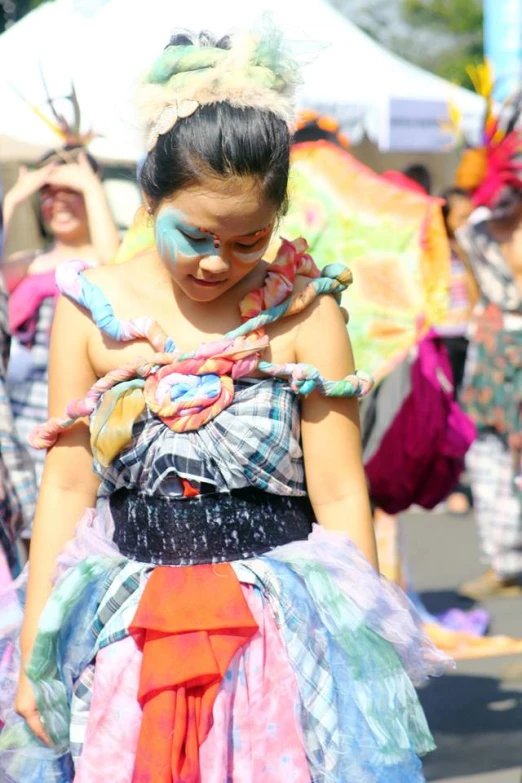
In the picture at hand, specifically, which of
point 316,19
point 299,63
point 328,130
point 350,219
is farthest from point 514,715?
point 316,19

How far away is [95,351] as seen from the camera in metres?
2.57

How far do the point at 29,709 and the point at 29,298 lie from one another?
3299 mm

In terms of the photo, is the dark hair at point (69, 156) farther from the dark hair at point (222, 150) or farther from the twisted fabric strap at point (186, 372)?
the dark hair at point (222, 150)

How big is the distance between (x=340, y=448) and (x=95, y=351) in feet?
1.68

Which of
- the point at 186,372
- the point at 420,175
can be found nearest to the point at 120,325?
the point at 186,372

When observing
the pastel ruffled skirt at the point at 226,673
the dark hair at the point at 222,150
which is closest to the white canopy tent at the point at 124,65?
the dark hair at the point at 222,150

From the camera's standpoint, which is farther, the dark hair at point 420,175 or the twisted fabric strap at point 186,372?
the dark hair at point 420,175

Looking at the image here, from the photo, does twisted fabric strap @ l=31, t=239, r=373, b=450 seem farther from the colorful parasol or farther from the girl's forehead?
the colorful parasol

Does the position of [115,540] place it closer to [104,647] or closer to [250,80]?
[104,647]

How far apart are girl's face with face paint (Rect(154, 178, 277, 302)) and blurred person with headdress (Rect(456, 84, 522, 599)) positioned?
4769mm

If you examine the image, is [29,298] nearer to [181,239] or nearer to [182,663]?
[181,239]

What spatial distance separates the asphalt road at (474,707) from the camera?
15.7 feet

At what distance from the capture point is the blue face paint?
7.83ft

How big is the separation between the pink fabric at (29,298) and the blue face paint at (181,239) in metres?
3.21
